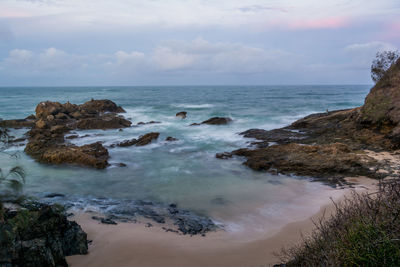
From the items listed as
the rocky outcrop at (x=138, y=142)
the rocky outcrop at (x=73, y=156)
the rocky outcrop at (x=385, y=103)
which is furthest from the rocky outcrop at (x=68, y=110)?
the rocky outcrop at (x=385, y=103)

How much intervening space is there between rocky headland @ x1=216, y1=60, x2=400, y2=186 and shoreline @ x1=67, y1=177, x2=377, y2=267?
4.59 m

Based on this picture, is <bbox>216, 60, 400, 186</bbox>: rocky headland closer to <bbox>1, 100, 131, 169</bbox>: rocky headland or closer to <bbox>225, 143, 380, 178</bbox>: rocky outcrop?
<bbox>225, 143, 380, 178</bbox>: rocky outcrop

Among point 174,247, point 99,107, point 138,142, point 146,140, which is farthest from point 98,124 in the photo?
point 174,247

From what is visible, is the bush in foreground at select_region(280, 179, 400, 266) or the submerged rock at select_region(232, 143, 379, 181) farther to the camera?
the submerged rock at select_region(232, 143, 379, 181)

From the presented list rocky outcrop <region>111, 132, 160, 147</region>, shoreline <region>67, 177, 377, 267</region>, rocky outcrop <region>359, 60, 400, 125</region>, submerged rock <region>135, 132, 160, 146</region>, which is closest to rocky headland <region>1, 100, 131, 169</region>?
rocky outcrop <region>111, 132, 160, 147</region>

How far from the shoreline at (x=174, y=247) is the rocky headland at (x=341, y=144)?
459cm

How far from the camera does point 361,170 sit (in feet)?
37.7

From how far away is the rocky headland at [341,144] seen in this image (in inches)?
468

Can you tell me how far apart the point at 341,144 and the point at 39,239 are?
13019mm

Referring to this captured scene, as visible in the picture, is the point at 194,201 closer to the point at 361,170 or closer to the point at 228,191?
the point at 228,191

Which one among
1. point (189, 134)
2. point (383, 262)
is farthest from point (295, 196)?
point (189, 134)

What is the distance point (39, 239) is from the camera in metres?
5.32

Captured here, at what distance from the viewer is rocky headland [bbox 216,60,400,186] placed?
1188cm

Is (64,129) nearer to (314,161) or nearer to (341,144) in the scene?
(314,161)
